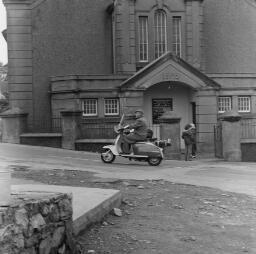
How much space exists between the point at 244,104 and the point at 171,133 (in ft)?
23.0

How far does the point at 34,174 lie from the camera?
12898mm

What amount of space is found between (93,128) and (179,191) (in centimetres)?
1188

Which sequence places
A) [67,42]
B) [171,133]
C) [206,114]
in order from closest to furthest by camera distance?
[171,133] < [206,114] < [67,42]

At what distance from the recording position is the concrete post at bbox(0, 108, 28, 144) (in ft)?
76.9

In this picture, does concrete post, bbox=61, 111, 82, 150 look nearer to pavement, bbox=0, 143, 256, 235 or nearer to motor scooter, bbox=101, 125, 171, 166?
pavement, bbox=0, 143, 256, 235

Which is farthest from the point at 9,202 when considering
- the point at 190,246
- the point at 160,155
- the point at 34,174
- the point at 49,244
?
the point at 160,155

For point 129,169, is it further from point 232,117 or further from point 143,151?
point 232,117

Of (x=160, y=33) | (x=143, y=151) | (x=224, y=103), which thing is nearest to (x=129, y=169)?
(x=143, y=151)

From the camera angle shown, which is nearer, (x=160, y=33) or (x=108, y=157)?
(x=108, y=157)

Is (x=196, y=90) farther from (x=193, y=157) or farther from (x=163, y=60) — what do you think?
(x=193, y=157)

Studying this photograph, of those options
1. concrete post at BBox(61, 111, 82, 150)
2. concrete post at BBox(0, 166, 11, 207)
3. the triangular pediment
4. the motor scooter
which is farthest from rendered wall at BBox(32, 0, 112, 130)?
concrete post at BBox(0, 166, 11, 207)

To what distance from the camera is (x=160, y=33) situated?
1046 inches

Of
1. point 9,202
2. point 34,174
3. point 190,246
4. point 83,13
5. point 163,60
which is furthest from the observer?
point 83,13

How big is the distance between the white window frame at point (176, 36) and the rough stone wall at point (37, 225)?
2171cm
